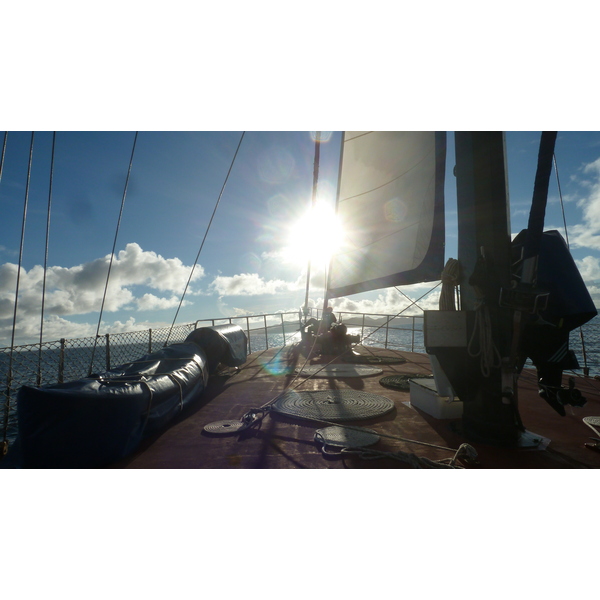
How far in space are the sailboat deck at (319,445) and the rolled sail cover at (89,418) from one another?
0.23 metres

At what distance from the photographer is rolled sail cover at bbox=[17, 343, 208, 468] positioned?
2.71 metres

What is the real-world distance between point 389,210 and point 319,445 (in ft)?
17.9

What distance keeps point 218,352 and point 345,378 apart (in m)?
2.67

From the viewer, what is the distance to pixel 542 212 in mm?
3002

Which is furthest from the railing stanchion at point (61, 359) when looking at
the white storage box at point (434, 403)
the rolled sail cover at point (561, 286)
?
the rolled sail cover at point (561, 286)

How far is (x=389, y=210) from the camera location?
710 cm

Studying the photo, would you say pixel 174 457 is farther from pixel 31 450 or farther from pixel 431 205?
pixel 431 205

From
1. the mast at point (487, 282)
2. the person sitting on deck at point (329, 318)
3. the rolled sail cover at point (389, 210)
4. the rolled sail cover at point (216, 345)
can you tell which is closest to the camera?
the mast at point (487, 282)

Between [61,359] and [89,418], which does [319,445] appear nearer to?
[89,418]

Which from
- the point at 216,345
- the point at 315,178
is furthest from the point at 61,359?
the point at 315,178

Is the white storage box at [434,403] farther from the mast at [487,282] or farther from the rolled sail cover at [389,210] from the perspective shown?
the rolled sail cover at [389,210]

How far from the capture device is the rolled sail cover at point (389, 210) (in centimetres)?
600

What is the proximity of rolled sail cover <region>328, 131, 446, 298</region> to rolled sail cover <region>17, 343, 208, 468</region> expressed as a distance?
15.8 ft

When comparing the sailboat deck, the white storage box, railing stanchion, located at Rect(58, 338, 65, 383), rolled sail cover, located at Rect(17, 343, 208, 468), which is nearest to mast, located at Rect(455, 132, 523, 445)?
the sailboat deck
